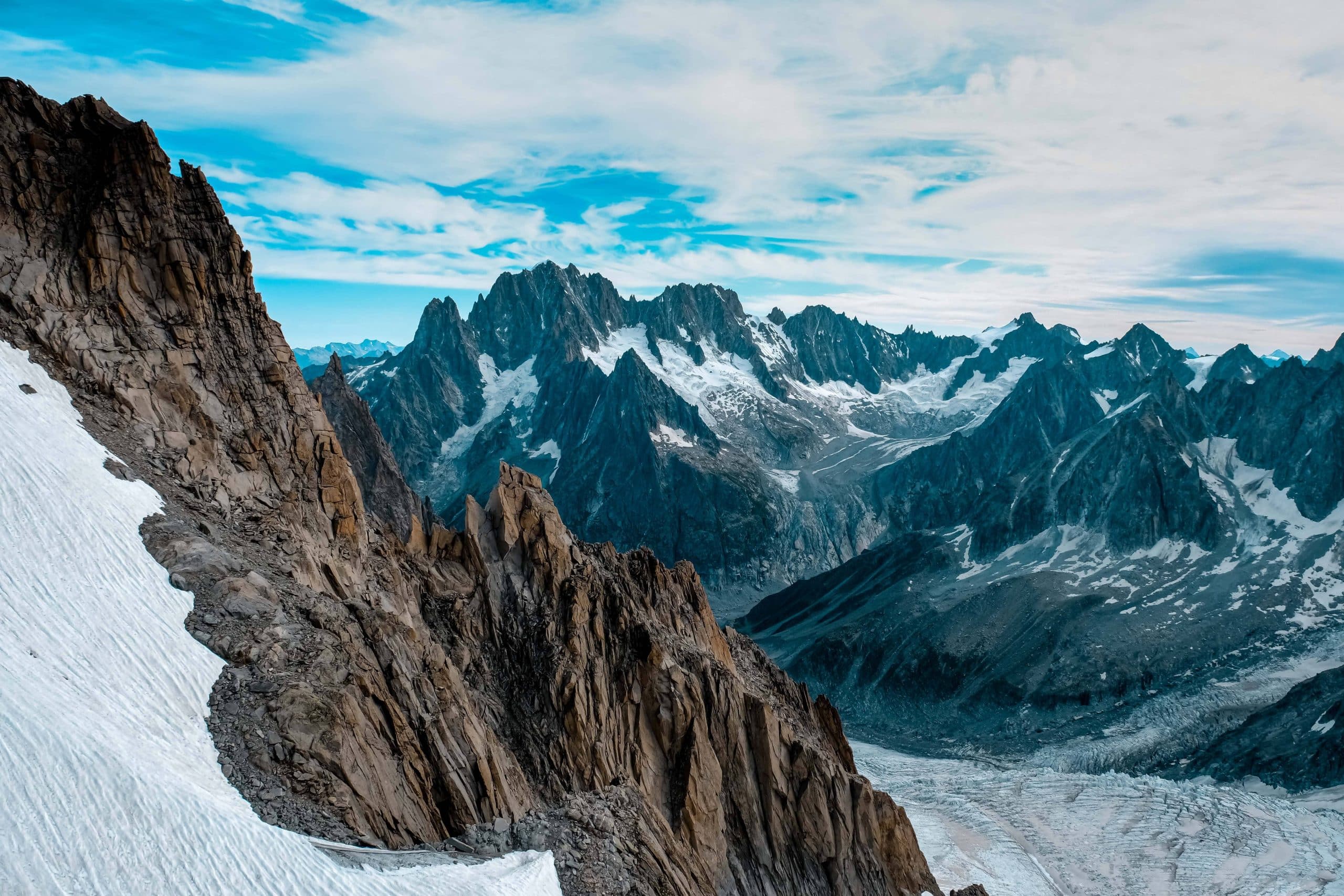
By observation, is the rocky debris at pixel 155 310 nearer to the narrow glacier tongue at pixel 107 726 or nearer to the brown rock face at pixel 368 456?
the narrow glacier tongue at pixel 107 726

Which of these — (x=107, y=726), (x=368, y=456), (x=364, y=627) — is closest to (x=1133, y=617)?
(x=368, y=456)

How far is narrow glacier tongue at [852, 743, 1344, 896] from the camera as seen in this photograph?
77.4 m

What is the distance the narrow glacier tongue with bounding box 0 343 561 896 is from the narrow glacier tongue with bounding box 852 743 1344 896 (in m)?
67.3

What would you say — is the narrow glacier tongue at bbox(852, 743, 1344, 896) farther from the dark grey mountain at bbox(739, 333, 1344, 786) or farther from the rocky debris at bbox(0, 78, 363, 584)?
the rocky debris at bbox(0, 78, 363, 584)

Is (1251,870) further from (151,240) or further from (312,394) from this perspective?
(151,240)

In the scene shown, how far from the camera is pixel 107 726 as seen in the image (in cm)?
2094

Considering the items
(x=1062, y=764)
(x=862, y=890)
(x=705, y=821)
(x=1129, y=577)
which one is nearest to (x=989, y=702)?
(x=1062, y=764)

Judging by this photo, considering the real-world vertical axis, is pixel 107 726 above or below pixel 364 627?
above

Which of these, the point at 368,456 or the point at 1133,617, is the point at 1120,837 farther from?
the point at 368,456

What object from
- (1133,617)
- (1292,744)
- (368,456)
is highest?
(368,456)

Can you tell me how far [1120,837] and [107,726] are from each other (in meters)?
95.5

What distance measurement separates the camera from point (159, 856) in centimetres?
1902

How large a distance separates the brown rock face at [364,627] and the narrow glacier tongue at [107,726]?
3.33 feet

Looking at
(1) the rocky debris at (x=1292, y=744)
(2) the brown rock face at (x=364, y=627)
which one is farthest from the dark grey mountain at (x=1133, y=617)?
(2) the brown rock face at (x=364, y=627)
